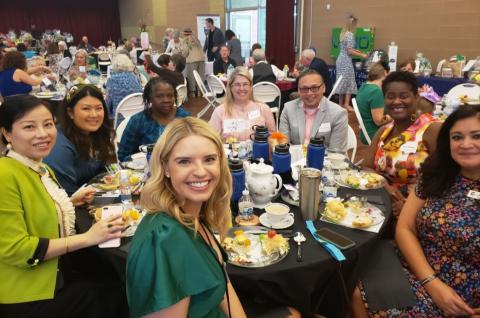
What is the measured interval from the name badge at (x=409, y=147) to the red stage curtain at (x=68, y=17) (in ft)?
56.7

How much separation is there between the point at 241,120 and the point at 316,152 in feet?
3.60

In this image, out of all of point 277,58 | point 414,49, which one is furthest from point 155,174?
point 277,58

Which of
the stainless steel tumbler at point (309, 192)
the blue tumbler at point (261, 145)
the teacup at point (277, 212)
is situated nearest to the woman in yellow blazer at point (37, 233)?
the teacup at point (277, 212)

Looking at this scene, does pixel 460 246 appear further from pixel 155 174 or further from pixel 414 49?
pixel 414 49

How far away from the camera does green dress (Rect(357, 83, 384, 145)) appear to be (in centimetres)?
338

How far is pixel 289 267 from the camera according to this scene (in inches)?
49.1

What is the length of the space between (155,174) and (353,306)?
3.57 ft

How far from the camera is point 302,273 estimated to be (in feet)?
4.16

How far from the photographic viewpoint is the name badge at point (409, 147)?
2094 millimetres

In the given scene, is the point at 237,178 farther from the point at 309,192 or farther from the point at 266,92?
the point at 266,92

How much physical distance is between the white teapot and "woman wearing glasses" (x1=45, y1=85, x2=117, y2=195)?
1.00 meters

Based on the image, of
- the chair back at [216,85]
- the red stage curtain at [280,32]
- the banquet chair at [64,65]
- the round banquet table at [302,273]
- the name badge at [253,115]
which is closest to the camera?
the round banquet table at [302,273]

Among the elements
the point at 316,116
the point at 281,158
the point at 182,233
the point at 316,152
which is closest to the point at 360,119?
the point at 316,116

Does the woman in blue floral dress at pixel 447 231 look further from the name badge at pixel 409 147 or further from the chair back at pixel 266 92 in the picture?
the chair back at pixel 266 92
